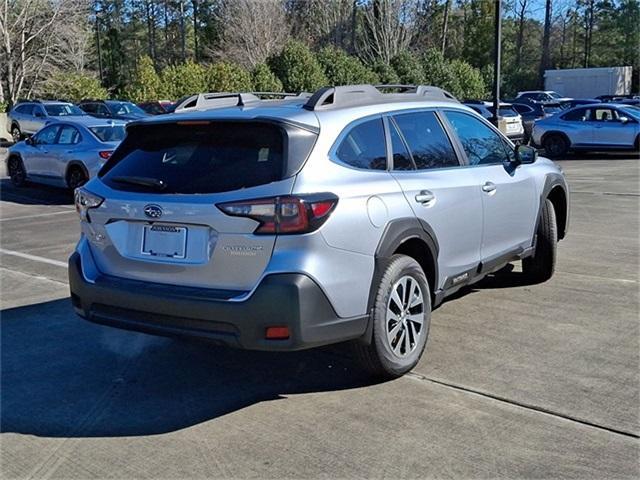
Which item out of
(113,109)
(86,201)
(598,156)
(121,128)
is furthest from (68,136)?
(598,156)

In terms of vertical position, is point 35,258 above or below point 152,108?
below

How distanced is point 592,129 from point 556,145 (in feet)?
3.95

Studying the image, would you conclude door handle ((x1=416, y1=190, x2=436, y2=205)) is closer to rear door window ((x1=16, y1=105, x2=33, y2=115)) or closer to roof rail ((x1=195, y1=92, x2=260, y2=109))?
roof rail ((x1=195, y1=92, x2=260, y2=109))

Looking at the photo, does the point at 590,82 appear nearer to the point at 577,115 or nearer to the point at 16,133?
the point at 577,115

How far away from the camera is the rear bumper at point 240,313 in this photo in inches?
157

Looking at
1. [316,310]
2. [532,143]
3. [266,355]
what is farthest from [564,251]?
[532,143]

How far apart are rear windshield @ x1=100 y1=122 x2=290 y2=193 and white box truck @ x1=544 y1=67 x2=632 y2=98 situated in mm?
50846

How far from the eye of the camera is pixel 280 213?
157 inches

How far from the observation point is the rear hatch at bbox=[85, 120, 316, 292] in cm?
Answer: 407

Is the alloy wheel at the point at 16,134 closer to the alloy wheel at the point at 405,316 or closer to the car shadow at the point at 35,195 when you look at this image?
the car shadow at the point at 35,195

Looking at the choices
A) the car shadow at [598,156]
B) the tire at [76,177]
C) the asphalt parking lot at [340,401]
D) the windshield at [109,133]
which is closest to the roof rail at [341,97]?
the asphalt parking lot at [340,401]

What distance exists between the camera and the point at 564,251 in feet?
28.0

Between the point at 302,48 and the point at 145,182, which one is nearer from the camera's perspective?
the point at 145,182

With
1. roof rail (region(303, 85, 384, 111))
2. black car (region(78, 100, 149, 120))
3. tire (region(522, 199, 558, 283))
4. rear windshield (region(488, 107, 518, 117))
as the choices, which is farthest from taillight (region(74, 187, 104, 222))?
black car (region(78, 100, 149, 120))
